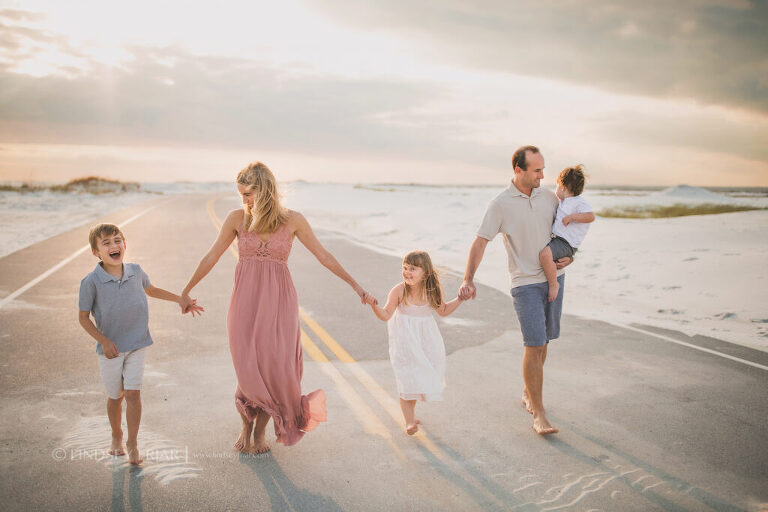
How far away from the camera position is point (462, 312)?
8.44 metres

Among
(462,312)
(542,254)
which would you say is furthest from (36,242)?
(542,254)

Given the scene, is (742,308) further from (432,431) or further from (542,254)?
(432,431)

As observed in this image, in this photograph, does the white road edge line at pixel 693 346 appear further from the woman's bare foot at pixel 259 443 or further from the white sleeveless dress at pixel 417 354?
the woman's bare foot at pixel 259 443

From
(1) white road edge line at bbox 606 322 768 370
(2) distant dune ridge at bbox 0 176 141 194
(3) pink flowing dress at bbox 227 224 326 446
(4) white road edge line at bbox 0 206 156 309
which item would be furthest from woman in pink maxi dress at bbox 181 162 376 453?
(2) distant dune ridge at bbox 0 176 141 194

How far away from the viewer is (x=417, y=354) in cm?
446

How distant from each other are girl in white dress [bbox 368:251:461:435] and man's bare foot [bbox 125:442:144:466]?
6.28 ft

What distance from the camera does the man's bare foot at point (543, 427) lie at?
440 cm

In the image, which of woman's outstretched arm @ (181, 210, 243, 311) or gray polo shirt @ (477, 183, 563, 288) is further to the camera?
gray polo shirt @ (477, 183, 563, 288)

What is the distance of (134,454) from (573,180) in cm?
404

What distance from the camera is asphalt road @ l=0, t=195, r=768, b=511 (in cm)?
355

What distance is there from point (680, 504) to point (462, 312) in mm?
5032

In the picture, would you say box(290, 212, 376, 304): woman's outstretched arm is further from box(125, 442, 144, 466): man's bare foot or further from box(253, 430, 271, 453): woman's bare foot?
box(125, 442, 144, 466): man's bare foot

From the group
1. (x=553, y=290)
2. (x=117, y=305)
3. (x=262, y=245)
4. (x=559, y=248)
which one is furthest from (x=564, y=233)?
(x=117, y=305)

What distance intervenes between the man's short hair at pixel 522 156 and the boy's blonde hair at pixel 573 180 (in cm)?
43
